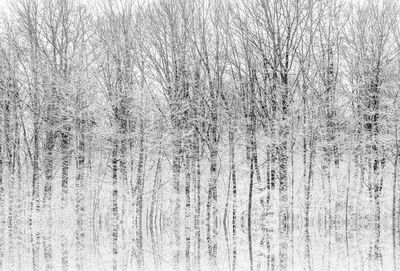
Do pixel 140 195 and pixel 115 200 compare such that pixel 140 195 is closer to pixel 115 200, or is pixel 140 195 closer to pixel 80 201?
pixel 115 200

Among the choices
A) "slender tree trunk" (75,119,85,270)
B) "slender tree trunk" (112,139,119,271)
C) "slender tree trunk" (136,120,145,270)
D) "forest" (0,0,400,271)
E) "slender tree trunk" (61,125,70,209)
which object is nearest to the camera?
"slender tree trunk" (75,119,85,270)

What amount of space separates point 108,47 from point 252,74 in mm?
7550

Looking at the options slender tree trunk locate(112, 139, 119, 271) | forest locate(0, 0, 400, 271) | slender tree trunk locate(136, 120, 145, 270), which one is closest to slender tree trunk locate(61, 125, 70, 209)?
forest locate(0, 0, 400, 271)

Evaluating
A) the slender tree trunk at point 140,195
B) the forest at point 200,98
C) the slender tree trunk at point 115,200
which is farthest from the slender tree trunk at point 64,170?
the slender tree trunk at point 140,195

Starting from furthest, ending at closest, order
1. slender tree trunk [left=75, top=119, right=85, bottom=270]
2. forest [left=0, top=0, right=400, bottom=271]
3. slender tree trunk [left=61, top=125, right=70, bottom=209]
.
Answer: slender tree trunk [left=61, top=125, right=70, bottom=209], forest [left=0, top=0, right=400, bottom=271], slender tree trunk [left=75, top=119, right=85, bottom=270]

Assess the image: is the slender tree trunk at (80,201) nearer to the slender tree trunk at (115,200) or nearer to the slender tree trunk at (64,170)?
the slender tree trunk at (64,170)

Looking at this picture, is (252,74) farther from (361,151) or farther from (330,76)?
(361,151)

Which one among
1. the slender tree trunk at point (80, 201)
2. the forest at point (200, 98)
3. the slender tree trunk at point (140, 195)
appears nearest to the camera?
the slender tree trunk at point (80, 201)

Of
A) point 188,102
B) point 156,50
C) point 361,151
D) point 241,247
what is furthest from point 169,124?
point 241,247

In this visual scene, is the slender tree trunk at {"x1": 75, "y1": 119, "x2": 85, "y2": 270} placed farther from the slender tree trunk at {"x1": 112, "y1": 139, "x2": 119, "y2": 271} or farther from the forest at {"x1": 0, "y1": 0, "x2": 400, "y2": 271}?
the slender tree trunk at {"x1": 112, "y1": 139, "x2": 119, "y2": 271}

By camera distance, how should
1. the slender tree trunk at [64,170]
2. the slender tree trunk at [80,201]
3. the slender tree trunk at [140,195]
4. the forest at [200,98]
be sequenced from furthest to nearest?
1. the slender tree trunk at [64,170]
2. the forest at [200,98]
3. the slender tree trunk at [140,195]
4. the slender tree trunk at [80,201]

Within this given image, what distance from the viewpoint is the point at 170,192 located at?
30828 mm

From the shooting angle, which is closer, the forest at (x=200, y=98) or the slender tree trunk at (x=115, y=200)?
the slender tree trunk at (x=115, y=200)

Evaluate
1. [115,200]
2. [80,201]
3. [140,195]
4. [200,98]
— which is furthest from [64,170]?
[200,98]
